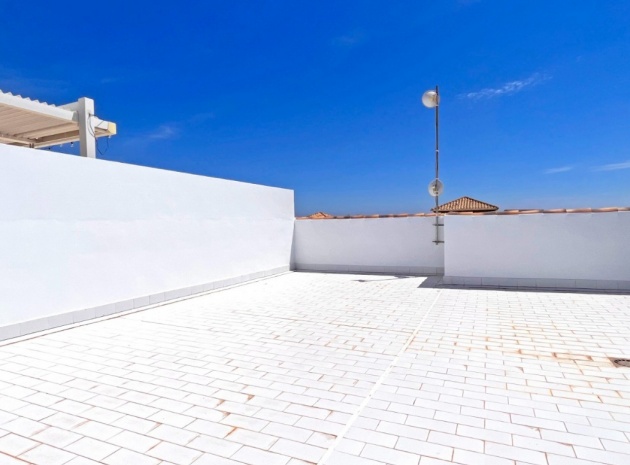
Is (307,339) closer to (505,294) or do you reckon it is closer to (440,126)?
(505,294)

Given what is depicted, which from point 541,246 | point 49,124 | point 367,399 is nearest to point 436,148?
point 541,246

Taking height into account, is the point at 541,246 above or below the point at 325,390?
above

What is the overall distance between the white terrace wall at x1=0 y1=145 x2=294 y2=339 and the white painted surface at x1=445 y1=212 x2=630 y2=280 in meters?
5.38

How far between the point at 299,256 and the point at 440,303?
558cm

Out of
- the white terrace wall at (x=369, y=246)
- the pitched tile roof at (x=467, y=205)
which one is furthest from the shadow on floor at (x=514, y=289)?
the pitched tile roof at (x=467, y=205)

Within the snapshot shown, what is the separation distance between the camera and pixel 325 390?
318 cm

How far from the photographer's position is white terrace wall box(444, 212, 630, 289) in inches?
289

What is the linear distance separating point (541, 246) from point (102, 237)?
859 centimetres

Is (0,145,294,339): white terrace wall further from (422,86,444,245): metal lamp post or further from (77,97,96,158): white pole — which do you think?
(422,86,444,245): metal lamp post

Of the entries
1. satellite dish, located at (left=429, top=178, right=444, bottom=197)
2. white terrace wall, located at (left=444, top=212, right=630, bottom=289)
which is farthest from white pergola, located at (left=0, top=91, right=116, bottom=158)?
white terrace wall, located at (left=444, top=212, right=630, bottom=289)

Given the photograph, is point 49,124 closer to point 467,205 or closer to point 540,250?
point 540,250

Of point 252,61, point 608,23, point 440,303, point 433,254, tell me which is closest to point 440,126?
point 433,254

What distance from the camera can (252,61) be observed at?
12.6 meters

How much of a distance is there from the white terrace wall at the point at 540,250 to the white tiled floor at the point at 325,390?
1.80 meters
